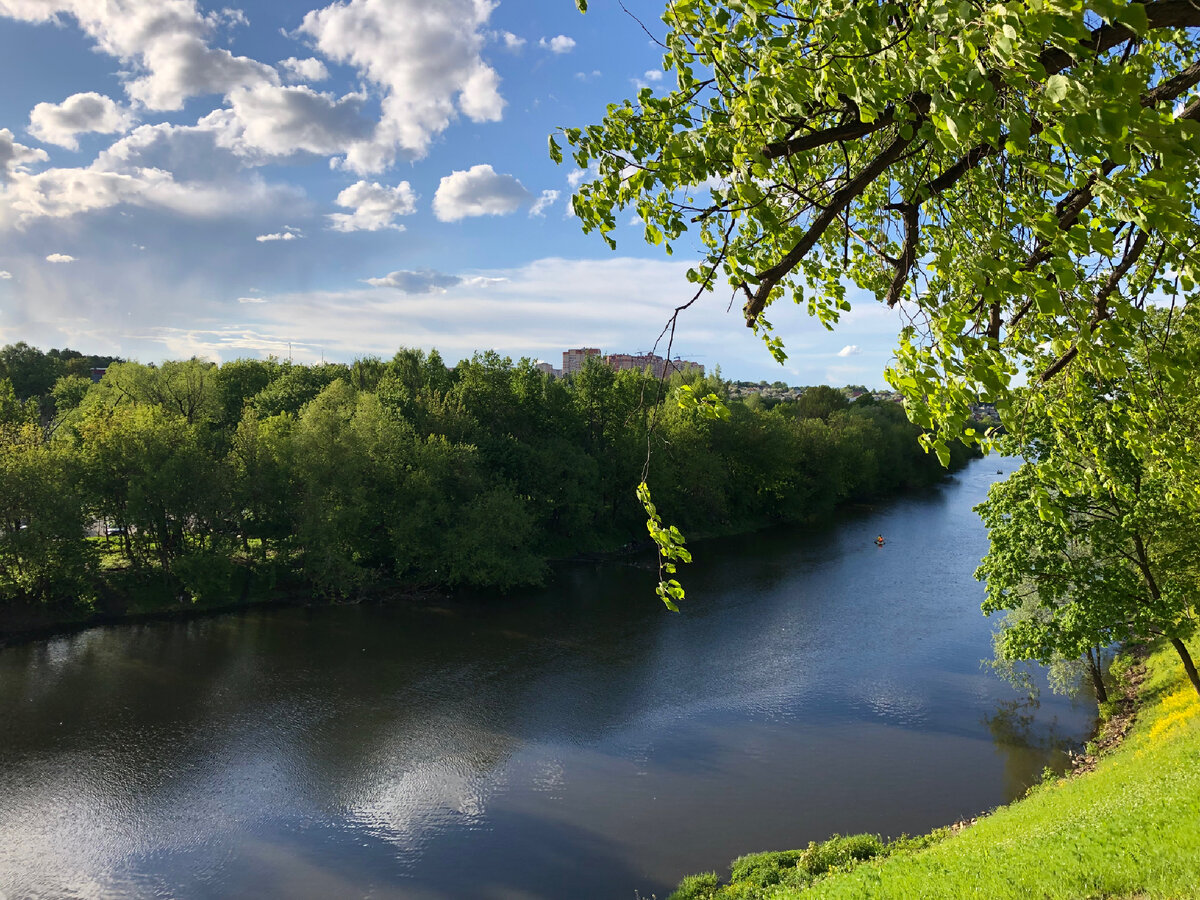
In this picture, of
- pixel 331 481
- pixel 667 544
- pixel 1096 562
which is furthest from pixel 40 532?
pixel 1096 562

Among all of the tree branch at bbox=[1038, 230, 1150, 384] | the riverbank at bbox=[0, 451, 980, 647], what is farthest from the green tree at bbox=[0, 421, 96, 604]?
the tree branch at bbox=[1038, 230, 1150, 384]

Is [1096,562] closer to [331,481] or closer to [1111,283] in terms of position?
[1111,283]

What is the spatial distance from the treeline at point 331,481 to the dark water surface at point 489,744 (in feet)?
10.0

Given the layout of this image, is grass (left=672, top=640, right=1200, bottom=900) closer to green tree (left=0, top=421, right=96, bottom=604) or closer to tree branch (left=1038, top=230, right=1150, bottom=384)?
tree branch (left=1038, top=230, right=1150, bottom=384)

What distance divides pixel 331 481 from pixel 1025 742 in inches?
1090

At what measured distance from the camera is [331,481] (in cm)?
3278

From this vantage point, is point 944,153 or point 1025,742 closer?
point 944,153

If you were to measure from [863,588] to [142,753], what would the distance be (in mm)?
27683

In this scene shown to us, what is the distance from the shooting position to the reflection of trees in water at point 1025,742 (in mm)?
17375

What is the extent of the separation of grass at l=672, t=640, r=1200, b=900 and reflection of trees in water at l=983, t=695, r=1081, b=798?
4.26 feet

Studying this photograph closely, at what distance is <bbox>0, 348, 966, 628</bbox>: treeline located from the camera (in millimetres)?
29312

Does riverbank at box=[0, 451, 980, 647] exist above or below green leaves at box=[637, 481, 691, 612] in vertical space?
below

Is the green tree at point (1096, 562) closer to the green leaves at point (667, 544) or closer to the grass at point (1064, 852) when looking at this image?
the grass at point (1064, 852)

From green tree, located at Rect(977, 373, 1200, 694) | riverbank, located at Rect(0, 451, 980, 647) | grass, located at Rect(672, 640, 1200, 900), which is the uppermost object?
green tree, located at Rect(977, 373, 1200, 694)
